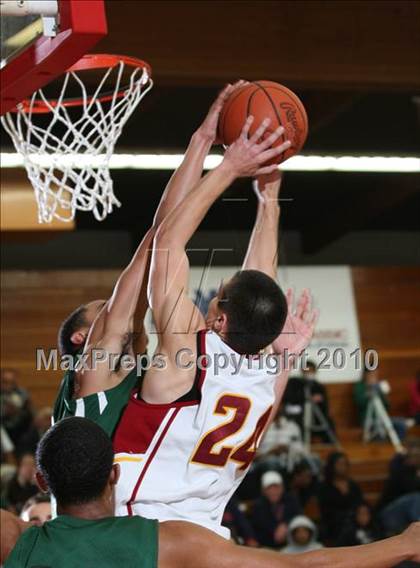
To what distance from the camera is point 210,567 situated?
8.89ft

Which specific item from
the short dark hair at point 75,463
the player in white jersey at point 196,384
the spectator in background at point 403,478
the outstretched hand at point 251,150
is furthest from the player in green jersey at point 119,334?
the spectator in background at point 403,478

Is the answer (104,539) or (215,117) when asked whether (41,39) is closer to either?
(215,117)

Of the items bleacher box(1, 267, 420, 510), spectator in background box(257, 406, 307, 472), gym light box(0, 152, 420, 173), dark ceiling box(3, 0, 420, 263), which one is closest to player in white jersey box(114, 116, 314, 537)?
dark ceiling box(3, 0, 420, 263)

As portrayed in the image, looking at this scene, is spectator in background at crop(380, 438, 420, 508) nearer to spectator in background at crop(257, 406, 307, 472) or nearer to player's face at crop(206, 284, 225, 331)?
spectator in background at crop(257, 406, 307, 472)

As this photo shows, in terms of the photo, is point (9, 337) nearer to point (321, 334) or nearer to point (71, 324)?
point (321, 334)

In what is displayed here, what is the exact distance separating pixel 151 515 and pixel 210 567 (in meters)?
0.71

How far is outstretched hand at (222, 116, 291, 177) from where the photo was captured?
3402 millimetres

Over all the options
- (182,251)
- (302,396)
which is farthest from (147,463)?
(302,396)

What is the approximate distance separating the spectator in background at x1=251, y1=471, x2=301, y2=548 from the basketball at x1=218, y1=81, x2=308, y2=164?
674 cm

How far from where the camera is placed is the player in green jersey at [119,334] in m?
3.59

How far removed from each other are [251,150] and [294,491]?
798cm

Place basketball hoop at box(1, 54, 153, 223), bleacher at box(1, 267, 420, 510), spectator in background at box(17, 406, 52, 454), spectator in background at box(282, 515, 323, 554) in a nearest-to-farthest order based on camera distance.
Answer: basketball hoop at box(1, 54, 153, 223) → spectator in background at box(282, 515, 323, 554) → spectator in background at box(17, 406, 52, 454) → bleacher at box(1, 267, 420, 510)

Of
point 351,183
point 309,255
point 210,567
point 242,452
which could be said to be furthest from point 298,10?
point 309,255

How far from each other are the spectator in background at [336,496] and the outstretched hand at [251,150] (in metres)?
7.32
